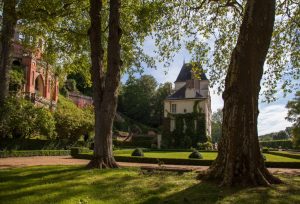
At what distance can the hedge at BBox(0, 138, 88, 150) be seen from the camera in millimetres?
29837

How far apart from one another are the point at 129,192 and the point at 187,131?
41721mm

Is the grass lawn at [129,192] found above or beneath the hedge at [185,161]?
above

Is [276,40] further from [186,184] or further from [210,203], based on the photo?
[210,203]

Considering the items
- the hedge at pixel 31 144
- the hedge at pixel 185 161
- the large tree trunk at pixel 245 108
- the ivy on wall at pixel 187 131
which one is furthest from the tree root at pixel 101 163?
the ivy on wall at pixel 187 131

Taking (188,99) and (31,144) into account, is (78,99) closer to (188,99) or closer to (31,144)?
(188,99)

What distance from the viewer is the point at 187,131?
163 feet

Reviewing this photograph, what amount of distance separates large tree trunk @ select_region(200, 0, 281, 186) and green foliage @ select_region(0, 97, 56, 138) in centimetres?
2125

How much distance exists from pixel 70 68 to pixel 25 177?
12.9m

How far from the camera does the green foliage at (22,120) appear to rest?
2744 centimetres

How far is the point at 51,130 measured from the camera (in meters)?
32.5

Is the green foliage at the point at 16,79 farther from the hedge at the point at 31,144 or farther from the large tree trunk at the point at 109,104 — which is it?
the large tree trunk at the point at 109,104

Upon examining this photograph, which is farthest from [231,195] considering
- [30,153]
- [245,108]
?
[30,153]

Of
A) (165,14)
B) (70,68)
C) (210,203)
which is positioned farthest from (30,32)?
(210,203)

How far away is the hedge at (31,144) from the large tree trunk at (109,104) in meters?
17.8
